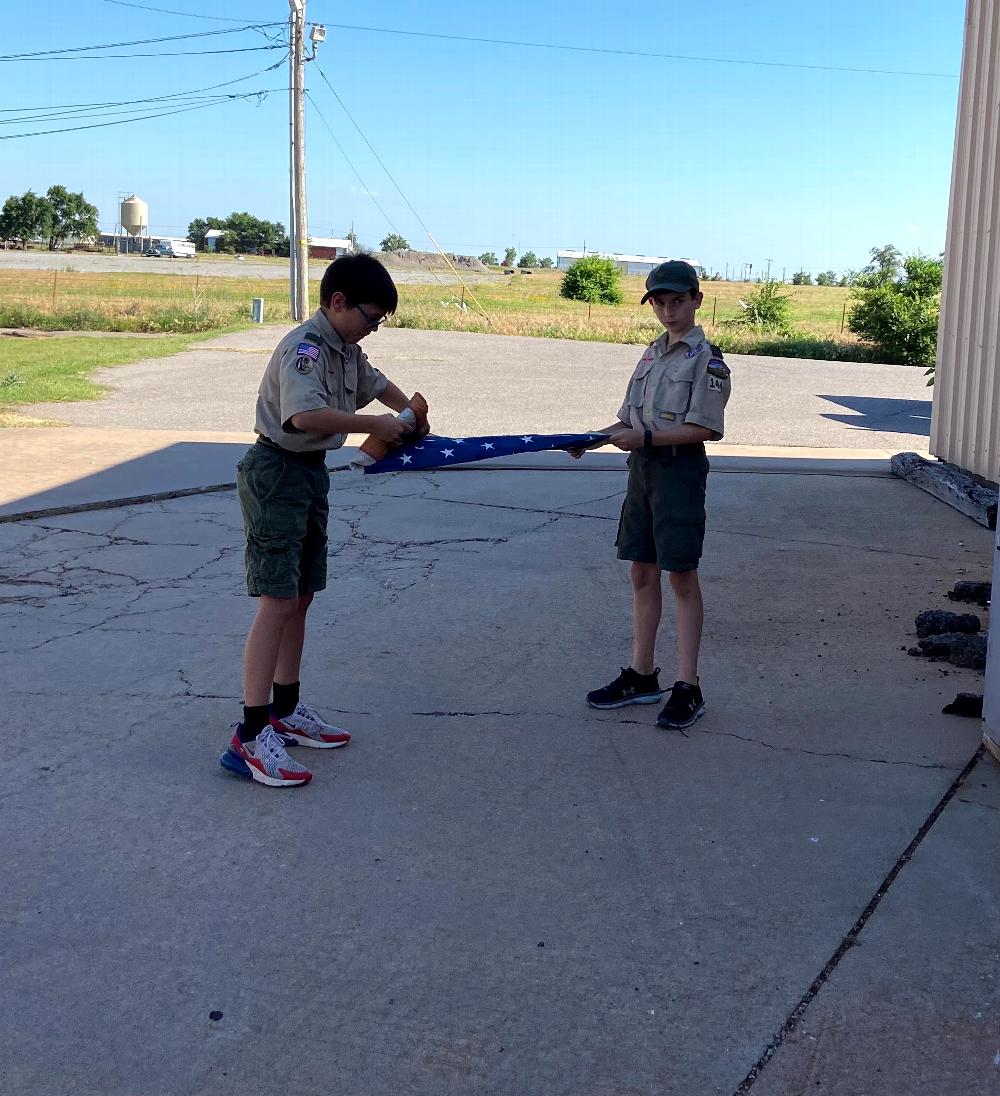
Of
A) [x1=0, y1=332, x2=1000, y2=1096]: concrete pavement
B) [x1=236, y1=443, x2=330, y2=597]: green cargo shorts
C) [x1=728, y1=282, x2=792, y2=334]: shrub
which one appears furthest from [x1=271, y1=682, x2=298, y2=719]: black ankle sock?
[x1=728, y1=282, x2=792, y2=334]: shrub

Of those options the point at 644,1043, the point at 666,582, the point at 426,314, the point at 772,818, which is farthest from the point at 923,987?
the point at 426,314

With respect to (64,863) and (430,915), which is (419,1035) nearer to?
(430,915)

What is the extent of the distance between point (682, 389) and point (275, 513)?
1.47m

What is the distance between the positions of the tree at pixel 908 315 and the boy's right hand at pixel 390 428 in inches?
964

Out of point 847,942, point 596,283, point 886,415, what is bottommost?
point 847,942

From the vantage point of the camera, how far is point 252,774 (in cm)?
385

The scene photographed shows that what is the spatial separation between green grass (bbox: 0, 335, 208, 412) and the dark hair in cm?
1025

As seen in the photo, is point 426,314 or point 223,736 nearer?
point 223,736

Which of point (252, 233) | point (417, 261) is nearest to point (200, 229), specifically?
point (252, 233)

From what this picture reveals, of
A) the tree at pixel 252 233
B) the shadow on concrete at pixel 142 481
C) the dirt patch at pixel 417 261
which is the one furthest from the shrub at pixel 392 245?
the shadow on concrete at pixel 142 481

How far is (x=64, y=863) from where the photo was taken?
3.28m

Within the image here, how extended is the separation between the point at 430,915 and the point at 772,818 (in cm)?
116

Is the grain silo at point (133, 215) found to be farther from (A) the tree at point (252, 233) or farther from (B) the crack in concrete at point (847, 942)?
(B) the crack in concrete at point (847, 942)

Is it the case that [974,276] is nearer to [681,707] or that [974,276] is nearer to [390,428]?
[681,707]
